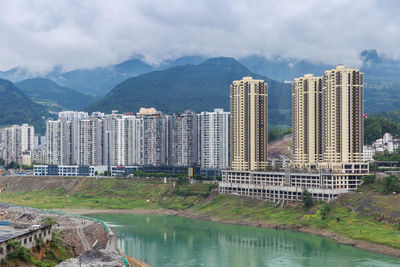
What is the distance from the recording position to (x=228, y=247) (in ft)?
191

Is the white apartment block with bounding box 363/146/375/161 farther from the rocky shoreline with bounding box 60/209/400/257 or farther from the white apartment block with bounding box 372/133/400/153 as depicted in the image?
the rocky shoreline with bounding box 60/209/400/257

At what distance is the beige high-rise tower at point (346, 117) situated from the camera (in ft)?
242

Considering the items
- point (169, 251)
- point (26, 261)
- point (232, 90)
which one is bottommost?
point (169, 251)

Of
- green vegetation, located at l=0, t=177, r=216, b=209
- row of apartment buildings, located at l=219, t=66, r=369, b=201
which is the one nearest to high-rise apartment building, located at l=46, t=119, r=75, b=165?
green vegetation, located at l=0, t=177, r=216, b=209

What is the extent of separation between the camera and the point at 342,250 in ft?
181

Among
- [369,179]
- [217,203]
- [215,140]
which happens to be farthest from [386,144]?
[217,203]

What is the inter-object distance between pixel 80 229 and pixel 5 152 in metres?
106

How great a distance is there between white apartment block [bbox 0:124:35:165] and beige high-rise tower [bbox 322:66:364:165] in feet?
317

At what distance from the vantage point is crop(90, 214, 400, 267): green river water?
166 feet

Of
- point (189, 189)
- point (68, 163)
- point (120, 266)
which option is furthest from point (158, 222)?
point (68, 163)

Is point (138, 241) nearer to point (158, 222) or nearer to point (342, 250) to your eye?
point (158, 222)

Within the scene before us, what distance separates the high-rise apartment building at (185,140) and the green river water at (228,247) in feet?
105

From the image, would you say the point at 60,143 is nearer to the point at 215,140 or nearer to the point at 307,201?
the point at 215,140

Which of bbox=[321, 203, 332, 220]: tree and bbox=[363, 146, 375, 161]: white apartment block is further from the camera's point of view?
bbox=[363, 146, 375, 161]: white apartment block
